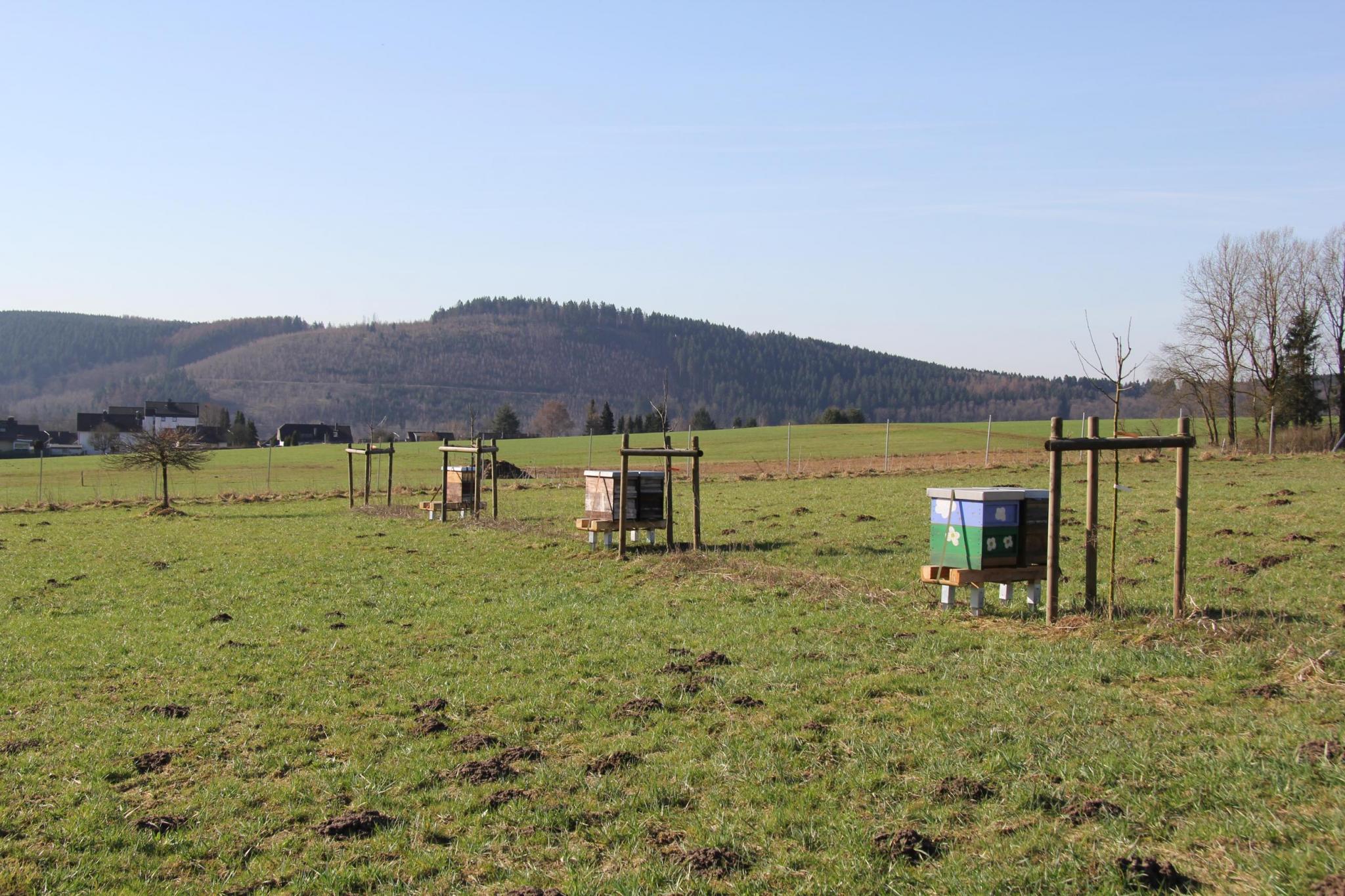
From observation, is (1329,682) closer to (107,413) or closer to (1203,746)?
(1203,746)

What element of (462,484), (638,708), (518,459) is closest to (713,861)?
(638,708)

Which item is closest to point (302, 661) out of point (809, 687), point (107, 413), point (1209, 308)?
point (809, 687)

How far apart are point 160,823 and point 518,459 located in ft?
228

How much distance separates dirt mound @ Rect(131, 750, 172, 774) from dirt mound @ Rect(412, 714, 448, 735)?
1871 mm

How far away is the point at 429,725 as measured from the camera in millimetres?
8516

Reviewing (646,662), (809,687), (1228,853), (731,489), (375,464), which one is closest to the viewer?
(1228,853)

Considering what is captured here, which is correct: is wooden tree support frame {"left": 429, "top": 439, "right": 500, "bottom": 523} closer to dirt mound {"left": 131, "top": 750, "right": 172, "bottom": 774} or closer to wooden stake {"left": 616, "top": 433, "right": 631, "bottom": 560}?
wooden stake {"left": 616, "top": 433, "right": 631, "bottom": 560}

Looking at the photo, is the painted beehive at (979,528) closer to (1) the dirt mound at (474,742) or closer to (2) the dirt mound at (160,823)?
(1) the dirt mound at (474,742)

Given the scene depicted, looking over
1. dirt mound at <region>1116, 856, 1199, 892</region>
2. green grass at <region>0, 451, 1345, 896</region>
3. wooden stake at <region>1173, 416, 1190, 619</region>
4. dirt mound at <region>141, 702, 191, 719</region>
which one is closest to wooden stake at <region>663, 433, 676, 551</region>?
green grass at <region>0, 451, 1345, 896</region>

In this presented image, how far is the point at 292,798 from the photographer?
700cm

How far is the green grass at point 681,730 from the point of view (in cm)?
561

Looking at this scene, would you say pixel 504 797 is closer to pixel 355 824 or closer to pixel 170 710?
pixel 355 824

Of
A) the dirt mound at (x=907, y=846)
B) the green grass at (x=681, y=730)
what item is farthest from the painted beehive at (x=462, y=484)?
the dirt mound at (x=907, y=846)

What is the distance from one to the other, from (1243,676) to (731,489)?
90.2ft
